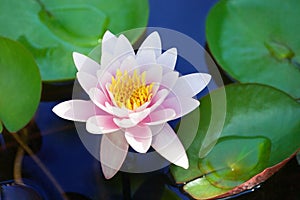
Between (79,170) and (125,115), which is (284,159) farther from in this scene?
(79,170)

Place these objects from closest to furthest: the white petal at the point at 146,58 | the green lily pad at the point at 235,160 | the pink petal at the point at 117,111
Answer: the pink petal at the point at 117,111
the white petal at the point at 146,58
the green lily pad at the point at 235,160

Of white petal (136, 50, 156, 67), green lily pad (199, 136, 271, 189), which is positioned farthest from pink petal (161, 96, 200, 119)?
green lily pad (199, 136, 271, 189)

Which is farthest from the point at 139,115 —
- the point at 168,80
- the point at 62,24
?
the point at 62,24

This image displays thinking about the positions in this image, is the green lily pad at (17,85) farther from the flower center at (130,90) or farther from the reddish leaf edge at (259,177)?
the reddish leaf edge at (259,177)

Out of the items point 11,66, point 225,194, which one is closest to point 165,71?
point 225,194

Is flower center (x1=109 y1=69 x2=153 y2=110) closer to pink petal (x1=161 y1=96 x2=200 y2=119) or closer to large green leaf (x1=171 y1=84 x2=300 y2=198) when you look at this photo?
pink petal (x1=161 y1=96 x2=200 y2=119)

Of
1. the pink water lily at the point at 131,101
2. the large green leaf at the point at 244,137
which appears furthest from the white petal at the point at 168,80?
the large green leaf at the point at 244,137

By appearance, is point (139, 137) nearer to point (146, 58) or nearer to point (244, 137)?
point (146, 58)
